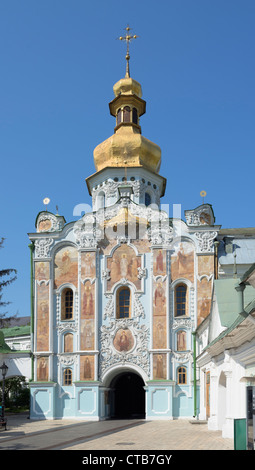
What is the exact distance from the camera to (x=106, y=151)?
39656 millimetres

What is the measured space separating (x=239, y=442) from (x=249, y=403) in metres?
0.91

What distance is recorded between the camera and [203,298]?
1277 inches

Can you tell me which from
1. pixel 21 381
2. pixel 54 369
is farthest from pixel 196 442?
pixel 21 381

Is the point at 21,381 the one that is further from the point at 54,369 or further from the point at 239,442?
the point at 239,442

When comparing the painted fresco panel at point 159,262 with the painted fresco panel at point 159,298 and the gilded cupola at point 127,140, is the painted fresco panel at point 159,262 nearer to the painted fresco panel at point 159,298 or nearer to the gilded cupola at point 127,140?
the painted fresco panel at point 159,298

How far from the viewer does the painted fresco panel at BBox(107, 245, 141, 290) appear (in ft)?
110

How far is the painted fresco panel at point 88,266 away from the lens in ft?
110

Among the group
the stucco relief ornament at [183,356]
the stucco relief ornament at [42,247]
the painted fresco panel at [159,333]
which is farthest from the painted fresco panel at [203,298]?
the stucco relief ornament at [42,247]

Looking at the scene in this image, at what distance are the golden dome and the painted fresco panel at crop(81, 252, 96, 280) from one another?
7822 millimetres

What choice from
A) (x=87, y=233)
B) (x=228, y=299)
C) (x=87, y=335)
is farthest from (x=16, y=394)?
(x=228, y=299)

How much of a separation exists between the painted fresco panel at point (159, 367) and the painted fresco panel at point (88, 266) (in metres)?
5.68

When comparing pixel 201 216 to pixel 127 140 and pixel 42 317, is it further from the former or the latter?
pixel 42 317

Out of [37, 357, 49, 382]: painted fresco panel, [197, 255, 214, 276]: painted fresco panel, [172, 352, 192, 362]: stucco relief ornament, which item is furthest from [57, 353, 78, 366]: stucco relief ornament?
[197, 255, 214, 276]: painted fresco panel

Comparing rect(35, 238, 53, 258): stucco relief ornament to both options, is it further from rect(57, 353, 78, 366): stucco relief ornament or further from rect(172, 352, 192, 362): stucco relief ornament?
rect(172, 352, 192, 362): stucco relief ornament
